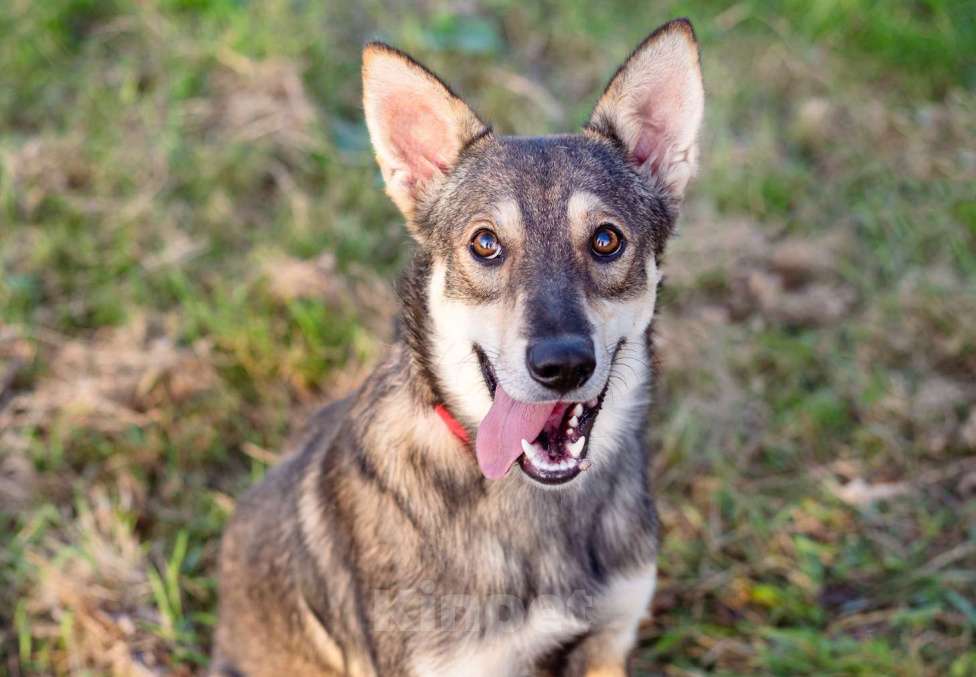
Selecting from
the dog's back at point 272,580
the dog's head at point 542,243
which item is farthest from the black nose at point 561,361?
the dog's back at point 272,580

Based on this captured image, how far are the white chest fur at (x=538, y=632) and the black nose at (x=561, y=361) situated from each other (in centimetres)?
72

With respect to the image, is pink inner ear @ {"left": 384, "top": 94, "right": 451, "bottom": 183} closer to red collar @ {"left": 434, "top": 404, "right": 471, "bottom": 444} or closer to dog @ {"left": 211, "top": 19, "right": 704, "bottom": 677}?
dog @ {"left": 211, "top": 19, "right": 704, "bottom": 677}

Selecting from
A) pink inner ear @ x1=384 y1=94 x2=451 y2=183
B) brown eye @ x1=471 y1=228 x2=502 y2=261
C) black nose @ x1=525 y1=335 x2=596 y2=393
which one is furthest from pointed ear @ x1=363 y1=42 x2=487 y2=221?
black nose @ x1=525 y1=335 x2=596 y2=393

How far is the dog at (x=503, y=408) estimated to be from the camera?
2.82 meters

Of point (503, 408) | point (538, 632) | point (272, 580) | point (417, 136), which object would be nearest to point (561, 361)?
point (503, 408)

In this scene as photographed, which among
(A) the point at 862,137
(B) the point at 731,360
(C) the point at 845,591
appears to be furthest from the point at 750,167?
(C) the point at 845,591

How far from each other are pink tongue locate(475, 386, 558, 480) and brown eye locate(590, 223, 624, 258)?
1.59ft

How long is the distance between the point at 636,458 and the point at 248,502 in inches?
56.5

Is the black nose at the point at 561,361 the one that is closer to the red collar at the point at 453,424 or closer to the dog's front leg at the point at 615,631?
the red collar at the point at 453,424

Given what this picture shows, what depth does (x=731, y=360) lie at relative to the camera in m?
4.79

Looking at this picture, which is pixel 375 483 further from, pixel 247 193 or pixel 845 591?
pixel 247 193

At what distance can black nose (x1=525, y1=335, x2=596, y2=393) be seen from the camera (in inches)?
102

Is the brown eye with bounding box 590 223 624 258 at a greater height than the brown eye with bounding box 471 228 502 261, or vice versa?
the brown eye with bounding box 590 223 624 258

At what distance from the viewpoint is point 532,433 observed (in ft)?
9.25
